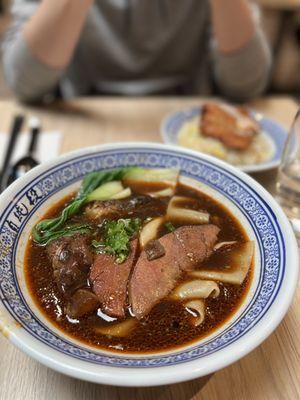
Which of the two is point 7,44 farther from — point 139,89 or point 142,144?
point 142,144

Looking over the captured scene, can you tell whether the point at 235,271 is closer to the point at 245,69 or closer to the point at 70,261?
the point at 70,261

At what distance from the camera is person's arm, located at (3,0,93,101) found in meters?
1.97

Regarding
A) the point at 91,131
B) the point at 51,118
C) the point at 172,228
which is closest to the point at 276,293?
the point at 172,228

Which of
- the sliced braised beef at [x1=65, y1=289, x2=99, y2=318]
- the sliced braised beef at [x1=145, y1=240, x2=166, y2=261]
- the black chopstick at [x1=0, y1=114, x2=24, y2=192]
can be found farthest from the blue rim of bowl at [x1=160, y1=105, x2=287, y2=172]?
the sliced braised beef at [x1=65, y1=289, x2=99, y2=318]

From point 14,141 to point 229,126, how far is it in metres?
1.01

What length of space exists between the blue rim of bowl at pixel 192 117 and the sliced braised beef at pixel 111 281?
2.80ft

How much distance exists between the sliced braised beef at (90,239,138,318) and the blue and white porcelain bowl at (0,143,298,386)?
0.12 m

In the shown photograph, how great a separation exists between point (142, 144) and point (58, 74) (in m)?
1.01

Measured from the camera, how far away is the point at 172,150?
1.35 meters

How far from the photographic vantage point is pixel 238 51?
7.25ft

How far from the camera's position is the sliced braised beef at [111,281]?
921 mm

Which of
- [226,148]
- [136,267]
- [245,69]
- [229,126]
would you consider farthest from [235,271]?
[245,69]

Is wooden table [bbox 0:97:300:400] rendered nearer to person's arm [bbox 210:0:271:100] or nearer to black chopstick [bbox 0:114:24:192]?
black chopstick [bbox 0:114:24:192]

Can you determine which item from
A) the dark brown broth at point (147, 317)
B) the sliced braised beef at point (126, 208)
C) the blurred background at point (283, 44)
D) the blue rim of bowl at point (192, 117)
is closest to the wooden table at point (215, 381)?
the dark brown broth at point (147, 317)
